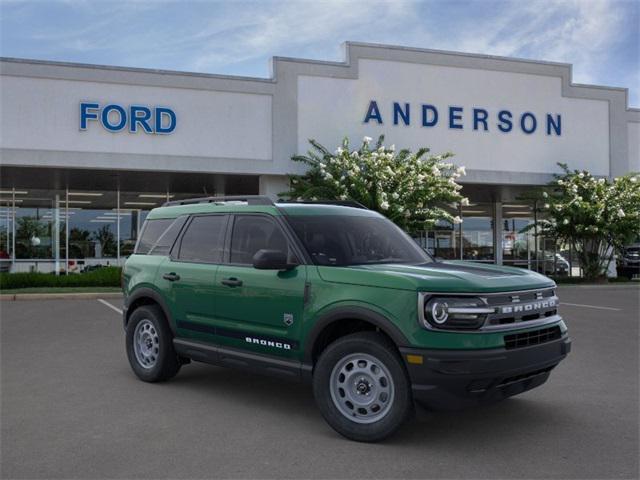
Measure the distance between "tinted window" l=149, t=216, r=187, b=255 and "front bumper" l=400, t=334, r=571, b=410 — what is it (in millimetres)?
3360

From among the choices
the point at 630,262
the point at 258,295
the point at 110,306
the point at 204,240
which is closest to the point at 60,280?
the point at 110,306

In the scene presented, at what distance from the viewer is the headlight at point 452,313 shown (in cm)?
473

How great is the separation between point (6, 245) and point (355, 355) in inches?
900

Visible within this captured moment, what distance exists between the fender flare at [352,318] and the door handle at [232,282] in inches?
39.0

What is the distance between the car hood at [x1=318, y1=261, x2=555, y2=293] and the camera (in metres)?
4.79

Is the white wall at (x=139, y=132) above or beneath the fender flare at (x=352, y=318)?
above

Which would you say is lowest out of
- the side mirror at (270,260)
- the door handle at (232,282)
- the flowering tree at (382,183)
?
the door handle at (232,282)

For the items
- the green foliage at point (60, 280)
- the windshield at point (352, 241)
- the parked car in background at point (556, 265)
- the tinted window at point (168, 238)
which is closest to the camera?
the windshield at point (352, 241)

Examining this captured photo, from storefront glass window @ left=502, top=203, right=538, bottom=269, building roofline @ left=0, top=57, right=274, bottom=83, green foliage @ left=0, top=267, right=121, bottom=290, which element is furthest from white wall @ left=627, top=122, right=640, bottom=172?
green foliage @ left=0, top=267, right=121, bottom=290

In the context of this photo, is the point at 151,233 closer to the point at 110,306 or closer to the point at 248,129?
the point at 110,306

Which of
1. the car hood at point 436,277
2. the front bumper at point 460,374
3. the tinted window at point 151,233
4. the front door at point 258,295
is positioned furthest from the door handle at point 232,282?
the front bumper at point 460,374

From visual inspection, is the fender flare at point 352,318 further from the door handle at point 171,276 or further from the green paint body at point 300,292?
the door handle at point 171,276

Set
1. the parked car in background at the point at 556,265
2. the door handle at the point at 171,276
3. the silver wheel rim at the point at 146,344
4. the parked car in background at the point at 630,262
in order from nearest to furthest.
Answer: the door handle at the point at 171,276, the silver wheel rim at the point at 146,344, the parked car in background at the point at 630,262, the parked car in background at the point at 556,265

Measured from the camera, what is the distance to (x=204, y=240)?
6.71 m
